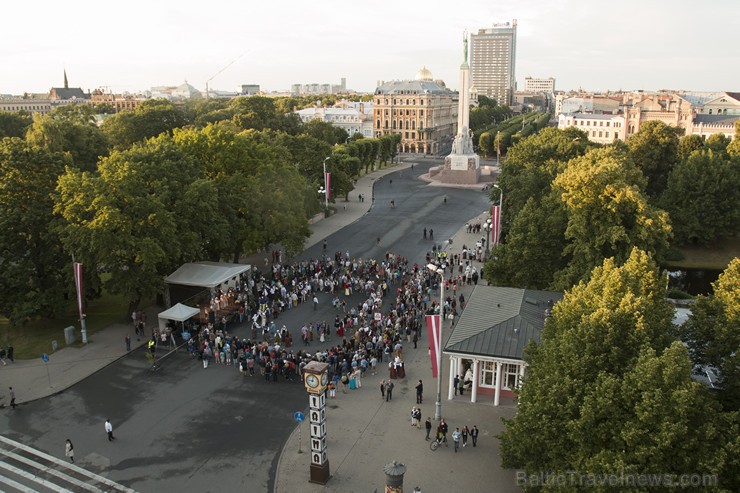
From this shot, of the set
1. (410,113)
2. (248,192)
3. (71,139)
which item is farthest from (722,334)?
(410,113)

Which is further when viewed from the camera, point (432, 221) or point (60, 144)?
point (432, 221)

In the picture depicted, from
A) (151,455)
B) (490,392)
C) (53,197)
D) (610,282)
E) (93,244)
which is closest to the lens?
(610,282)

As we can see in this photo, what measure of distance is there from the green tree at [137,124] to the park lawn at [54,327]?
1329 inches

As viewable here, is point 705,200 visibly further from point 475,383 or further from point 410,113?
point 410,113

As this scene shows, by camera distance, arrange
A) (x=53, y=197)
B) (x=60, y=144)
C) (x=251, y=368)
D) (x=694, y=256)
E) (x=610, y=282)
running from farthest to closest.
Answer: (x=694, y=256) < (x=60, y=144) < (x=53, y=197) < (x=251, y=368) < (x=610, y=282)

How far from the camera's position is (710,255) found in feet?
182

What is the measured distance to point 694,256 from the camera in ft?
181

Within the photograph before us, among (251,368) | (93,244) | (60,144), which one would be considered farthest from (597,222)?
(60,144)

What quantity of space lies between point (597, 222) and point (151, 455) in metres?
26.1

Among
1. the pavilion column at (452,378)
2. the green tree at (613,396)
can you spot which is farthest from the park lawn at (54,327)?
the green tree at (613,396)

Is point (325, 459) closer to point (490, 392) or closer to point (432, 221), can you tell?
point (490, 392)

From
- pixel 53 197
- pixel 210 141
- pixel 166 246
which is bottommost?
pixel 166 246

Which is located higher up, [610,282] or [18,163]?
[18,163]

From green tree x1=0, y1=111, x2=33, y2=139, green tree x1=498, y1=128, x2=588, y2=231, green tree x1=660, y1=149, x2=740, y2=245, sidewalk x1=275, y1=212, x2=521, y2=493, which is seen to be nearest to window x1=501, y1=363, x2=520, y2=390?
sidewalk x1=275, y1=212, x2=521, y2=493
